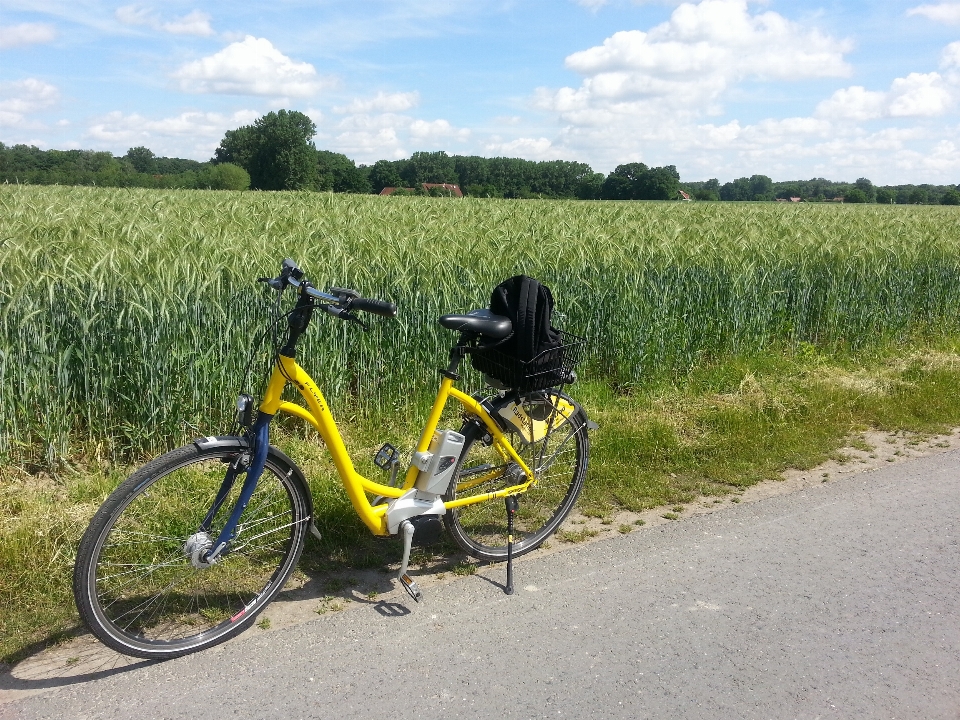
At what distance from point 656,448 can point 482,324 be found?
8.21 ft

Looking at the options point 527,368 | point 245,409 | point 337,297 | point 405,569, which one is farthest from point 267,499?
point 527,368

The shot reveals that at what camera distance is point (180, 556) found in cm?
324

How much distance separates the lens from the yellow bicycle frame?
315cm

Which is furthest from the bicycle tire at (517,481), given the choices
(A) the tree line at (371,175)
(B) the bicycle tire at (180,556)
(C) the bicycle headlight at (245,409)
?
(A) the tree line at (371,175)

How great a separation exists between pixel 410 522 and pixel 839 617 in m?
1.98

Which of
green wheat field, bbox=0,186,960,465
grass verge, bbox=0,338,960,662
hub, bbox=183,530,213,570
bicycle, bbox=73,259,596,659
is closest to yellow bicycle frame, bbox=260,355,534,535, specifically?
bicycle, bbox=73,259,596,659

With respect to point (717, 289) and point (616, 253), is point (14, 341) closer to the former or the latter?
point (616, 253)

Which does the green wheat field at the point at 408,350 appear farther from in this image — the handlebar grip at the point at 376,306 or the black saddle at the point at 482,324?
the handlebar grip at the point at 376,306

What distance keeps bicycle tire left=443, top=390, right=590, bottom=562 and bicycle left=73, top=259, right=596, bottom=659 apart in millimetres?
12

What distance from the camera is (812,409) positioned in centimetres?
657

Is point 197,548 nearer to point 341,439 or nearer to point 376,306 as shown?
point 341,439

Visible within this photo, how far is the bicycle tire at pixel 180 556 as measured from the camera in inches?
113

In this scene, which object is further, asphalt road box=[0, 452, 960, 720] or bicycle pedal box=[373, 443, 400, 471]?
bicycle pedal box=[373, 443, 400, 471]

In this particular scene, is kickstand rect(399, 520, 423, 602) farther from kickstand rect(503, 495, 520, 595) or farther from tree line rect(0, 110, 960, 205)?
tree line rect(0, 110, 960, 205)
